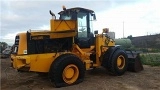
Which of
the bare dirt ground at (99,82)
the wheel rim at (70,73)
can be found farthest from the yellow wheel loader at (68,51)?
the bare dirt ground at (99,82)

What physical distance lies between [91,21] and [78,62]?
2.43m

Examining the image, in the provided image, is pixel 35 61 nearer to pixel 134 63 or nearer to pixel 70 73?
pixel 70 73

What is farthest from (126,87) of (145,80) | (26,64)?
(26,64)

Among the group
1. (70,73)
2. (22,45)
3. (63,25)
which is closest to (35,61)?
(22,45)

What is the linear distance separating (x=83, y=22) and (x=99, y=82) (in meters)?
2.56

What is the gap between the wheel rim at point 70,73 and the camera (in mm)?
8672

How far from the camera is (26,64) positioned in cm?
829

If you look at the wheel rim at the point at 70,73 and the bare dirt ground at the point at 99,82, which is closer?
the bare dirt ground at the point at 99,82

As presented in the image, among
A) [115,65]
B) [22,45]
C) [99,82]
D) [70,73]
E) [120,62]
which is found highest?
[22,45]

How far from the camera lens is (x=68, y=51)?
9.55 metres

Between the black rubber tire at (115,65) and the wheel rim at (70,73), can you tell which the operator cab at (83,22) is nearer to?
the black rubber tire at (115,65)

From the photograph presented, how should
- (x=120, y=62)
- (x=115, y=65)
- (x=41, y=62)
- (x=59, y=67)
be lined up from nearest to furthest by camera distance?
(x=59, y=67)
(x=41, y=62)
(x=115, y=65)
(x=120, y=62)

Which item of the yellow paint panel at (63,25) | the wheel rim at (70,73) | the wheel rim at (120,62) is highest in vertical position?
the yellow paint panel at (63,25)

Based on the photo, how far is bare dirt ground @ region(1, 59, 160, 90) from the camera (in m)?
8.51
